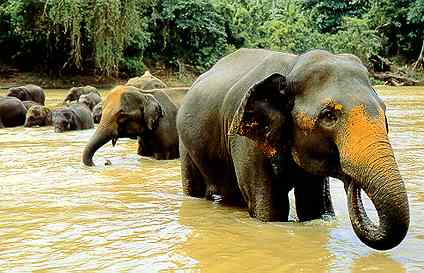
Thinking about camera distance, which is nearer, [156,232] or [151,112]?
[156,232]

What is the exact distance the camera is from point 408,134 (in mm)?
10969

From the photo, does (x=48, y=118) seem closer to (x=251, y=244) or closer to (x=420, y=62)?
(x=251, y=244)

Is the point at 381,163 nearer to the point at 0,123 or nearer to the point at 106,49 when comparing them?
the point at 0,123

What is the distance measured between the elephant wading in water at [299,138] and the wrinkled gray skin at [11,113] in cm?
940

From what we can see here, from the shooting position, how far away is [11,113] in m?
14.3

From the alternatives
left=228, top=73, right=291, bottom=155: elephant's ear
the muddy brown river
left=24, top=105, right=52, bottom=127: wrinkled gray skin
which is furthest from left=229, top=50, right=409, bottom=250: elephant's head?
left=24, top=105, right=52, bottom=127: wrinkled gray skin

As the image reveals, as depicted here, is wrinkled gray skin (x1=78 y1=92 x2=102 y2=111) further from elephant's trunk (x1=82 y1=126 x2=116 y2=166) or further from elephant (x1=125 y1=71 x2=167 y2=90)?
elephant's trunk (x1=82 y1=126 x2=116 y2=166)

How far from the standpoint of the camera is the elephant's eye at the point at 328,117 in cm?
391

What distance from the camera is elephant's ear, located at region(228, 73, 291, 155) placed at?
14.1ft

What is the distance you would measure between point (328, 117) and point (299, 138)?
0.95ft

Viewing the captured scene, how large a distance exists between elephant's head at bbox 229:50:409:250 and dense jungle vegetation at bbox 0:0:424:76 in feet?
73.8

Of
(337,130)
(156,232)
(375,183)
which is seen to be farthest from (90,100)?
(375,183)


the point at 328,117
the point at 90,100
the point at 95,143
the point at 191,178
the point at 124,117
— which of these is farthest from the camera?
the point at 90,100

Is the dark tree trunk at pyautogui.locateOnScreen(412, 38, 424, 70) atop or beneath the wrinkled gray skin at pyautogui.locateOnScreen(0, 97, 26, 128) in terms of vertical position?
beneath
